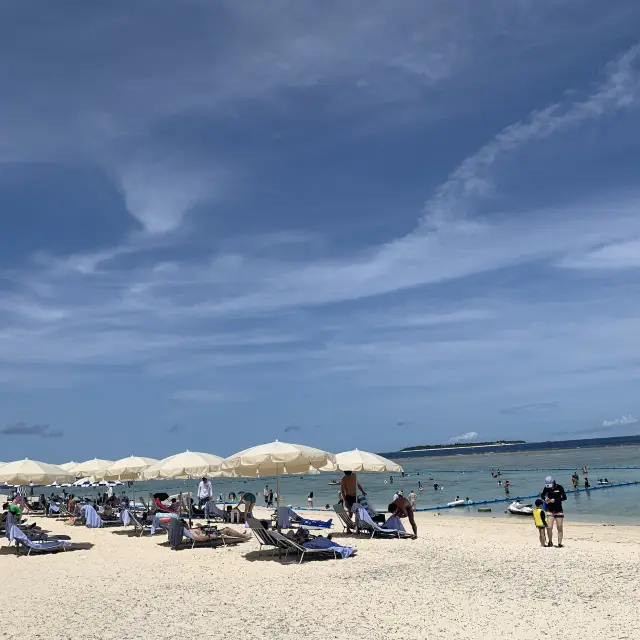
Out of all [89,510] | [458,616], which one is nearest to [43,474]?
[89,510]

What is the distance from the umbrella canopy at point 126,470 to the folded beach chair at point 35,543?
3331 millimetres

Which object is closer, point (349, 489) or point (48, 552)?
point (48, 552)

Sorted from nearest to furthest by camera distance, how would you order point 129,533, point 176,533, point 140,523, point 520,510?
point 176,533, point 140,523, point 129,533, point 520,510

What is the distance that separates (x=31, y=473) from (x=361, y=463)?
843 cm

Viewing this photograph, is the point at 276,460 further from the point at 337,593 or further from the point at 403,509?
the point at 337,593

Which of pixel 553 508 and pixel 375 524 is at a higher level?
pixel 553 508

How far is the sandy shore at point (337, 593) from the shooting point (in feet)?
21.2

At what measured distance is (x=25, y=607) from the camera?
313 inches

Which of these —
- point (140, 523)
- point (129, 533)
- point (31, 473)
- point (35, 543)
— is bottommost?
point (129, 533)

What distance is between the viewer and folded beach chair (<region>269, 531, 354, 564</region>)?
408 inches

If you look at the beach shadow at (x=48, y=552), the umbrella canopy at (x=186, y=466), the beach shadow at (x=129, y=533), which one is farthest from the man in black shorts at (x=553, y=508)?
the beach shadow at (x=48, y=552)

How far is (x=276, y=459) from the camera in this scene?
1175 centimetres

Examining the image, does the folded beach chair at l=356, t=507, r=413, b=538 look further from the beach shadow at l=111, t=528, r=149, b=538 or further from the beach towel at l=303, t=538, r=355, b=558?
the beach shadow at l=111, t=528, r=149, b=538

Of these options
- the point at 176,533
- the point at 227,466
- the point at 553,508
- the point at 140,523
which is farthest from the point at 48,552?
the point at 553,508
